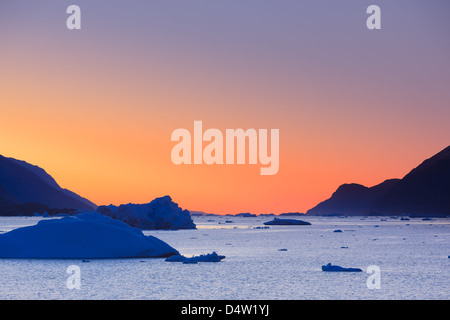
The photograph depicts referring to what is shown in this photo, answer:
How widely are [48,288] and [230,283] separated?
19.9 ft

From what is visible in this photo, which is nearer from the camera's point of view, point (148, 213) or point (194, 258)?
point (194, 258)

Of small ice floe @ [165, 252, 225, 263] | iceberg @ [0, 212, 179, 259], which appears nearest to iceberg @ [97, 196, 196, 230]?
small ice floe @ [165, 252, 225, 263]

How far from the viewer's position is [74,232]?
2641cm

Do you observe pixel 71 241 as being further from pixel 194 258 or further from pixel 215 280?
pixel 215 280

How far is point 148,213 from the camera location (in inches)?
2741

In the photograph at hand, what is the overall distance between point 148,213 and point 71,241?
43272mm

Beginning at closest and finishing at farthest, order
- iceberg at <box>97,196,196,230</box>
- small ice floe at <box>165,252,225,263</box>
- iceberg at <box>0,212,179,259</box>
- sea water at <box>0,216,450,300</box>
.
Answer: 1. sea water at <box>0,216,450,300</box>
2. iceberg at <box>0,212,179,259</box>
3. small ice floe at <box>165,252,225,263</box>
4. iceberg at <box>97,196,196,230</box>

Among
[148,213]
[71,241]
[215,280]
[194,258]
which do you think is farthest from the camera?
[148,213]

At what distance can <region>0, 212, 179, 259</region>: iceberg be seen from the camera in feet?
86.3

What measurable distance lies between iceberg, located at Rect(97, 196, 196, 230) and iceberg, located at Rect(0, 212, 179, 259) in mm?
38582

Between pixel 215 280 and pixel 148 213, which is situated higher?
pixel 148 213

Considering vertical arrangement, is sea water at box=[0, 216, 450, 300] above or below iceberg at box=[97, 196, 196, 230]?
below

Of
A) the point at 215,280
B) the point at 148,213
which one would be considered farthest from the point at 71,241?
the point at 148,213

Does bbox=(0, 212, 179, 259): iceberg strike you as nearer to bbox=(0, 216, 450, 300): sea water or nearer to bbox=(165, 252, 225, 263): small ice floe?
bbox=(0, 216, 450, 300): sea water
